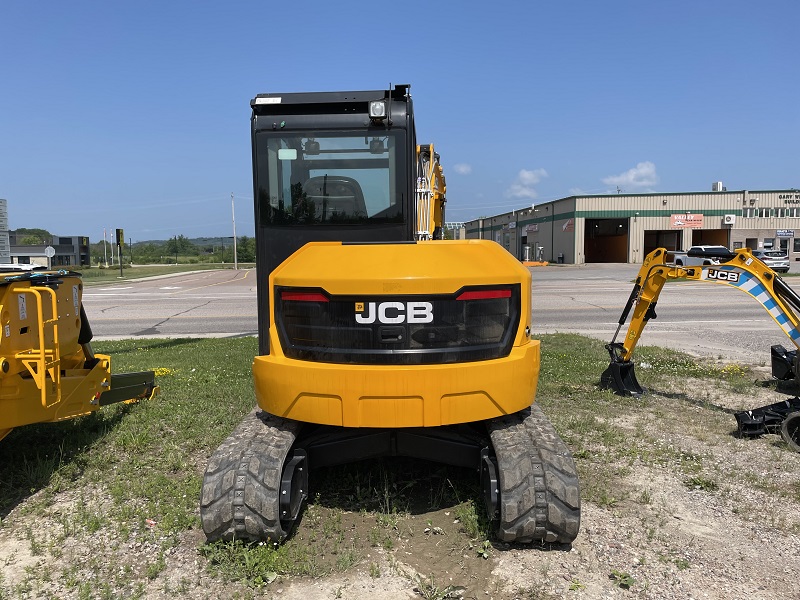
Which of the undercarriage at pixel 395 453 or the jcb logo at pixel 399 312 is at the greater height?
the jcb logo at pixel 399 312

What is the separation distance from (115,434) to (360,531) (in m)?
2.87

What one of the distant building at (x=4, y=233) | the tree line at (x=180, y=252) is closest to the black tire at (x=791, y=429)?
the distant building at (x=4, y=233)

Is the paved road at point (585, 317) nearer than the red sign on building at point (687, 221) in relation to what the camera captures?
Yes

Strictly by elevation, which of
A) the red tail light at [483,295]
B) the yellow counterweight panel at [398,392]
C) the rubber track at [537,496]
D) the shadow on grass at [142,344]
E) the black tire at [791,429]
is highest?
the red tail light at [483,295]

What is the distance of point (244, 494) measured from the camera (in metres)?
3.28

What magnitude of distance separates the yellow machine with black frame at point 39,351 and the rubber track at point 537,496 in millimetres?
2997

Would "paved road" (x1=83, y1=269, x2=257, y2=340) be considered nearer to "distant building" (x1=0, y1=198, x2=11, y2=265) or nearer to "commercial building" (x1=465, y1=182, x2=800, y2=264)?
"distant building" (x1=0, y1=198, x2=11, y2=265)

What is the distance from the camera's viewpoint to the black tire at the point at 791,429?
16.8ft

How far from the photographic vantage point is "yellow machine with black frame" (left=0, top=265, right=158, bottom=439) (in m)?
3.75

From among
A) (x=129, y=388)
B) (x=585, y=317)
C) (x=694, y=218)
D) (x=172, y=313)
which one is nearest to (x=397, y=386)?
(x=129, y=388)

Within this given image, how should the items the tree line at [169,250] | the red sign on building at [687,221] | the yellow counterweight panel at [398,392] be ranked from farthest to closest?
the tree line at [169,250]
the red sign on building at [687,221]
the yellow counterweight panel at [398,392]

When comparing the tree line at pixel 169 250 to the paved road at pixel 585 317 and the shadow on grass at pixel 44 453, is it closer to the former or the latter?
the paved road at pixel 585 317

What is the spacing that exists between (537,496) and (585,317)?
485 inches

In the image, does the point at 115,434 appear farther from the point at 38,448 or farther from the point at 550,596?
the point at 550,596
